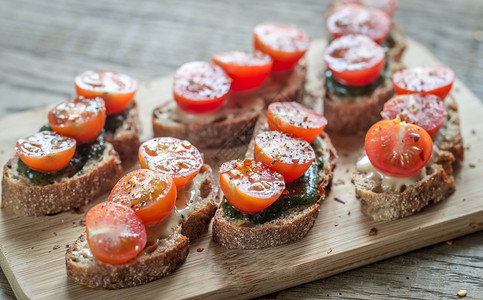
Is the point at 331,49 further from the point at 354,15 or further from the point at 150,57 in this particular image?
the point at 150,57

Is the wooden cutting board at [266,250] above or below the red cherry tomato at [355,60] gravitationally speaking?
below

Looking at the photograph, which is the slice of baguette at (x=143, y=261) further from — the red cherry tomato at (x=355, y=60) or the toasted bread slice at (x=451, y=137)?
the toasted bread slice at (x=451, y=137)

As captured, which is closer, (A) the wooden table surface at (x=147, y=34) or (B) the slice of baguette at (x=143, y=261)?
(B) the slice of baguette at (x=143, y=261)

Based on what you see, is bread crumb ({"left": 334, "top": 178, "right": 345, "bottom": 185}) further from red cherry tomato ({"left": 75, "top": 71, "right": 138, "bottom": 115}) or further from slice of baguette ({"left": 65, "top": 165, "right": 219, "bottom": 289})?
red cherry tomato ({"left": 75, "top": 71, "right": 138, "bottom": 115})

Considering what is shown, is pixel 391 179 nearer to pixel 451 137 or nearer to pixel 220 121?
pixel 451 137

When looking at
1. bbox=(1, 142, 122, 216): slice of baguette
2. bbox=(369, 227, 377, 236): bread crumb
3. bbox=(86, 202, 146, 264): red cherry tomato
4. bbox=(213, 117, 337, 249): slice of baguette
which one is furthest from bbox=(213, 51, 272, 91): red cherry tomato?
bbox=(86, 202, 146, 264): red cherry tomato

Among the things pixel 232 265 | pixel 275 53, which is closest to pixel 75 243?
pixel 232 265

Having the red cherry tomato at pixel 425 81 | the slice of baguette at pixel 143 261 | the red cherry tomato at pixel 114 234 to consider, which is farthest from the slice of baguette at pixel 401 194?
the red cherry tomato at pixel 114 234
